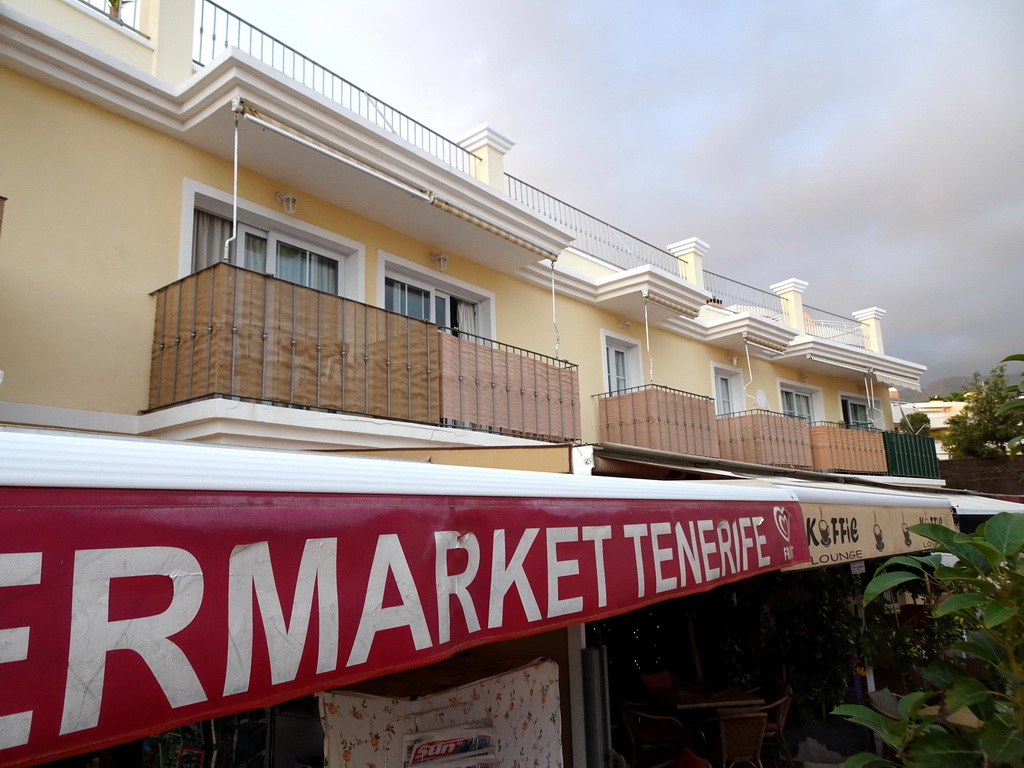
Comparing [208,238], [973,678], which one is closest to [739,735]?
[973,678]

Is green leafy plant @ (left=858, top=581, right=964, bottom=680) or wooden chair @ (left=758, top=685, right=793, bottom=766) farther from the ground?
green leafy plant @ (left=858, top=581, right=964, bottom=680)

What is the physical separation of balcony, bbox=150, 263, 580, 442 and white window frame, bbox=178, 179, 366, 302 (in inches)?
38.8

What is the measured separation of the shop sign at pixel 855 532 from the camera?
4571 mm

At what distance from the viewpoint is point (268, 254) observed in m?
8.62

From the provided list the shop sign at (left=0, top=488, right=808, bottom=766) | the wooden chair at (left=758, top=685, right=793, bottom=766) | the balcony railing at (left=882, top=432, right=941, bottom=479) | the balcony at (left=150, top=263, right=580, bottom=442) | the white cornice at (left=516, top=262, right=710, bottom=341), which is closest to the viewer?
the shop sign at (left=0, top=488, right=808, bottom=766)

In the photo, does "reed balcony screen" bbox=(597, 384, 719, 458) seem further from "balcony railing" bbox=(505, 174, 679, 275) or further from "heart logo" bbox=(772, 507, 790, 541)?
"heart logo" bbox=(772, 507, 790, 541)

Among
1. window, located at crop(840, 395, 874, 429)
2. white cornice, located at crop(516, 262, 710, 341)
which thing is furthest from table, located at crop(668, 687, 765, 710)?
window, located at crop(840, 395, 874, 429)

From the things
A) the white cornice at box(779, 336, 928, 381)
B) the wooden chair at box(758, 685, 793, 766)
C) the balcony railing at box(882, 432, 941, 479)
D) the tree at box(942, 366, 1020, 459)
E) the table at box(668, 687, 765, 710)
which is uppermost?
the white cornice at box(779, 336, 928, 381)

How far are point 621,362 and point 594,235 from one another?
2503 millimetres

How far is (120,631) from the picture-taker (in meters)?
1.33

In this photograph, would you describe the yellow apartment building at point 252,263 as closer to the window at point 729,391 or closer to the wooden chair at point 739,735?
the wooden chair at point 739,735

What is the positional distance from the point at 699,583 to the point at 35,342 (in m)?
6.22

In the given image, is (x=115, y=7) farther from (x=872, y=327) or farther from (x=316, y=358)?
(x=872, y=327)

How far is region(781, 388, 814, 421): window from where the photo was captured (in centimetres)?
1889
